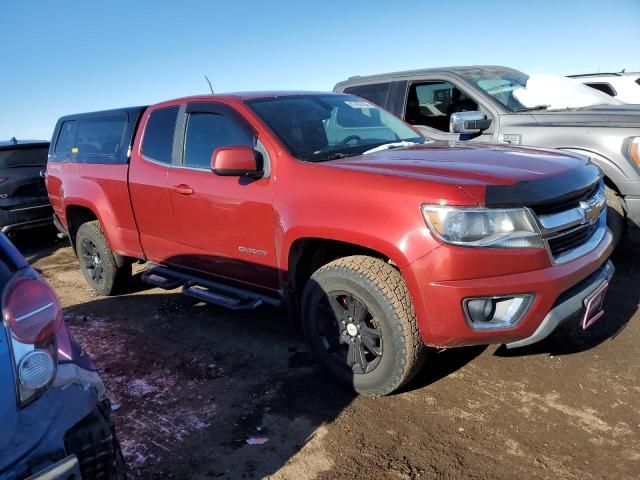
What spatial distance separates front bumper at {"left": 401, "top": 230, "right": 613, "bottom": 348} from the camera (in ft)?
8.10

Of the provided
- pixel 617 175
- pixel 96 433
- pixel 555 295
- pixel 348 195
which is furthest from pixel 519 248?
pixel 617 175

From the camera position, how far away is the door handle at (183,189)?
149 inches

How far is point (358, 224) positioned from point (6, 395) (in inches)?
68.8

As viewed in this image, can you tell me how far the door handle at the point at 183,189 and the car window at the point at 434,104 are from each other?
307 centimetres

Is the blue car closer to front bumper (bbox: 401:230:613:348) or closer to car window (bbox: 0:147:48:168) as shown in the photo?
front bumper (bbox: 401:230:613:348)

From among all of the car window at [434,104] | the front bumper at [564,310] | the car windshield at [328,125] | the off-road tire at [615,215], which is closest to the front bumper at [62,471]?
the front bumper at [564,310]

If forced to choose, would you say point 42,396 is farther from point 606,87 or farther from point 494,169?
point 606,87

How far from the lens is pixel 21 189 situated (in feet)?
24.5

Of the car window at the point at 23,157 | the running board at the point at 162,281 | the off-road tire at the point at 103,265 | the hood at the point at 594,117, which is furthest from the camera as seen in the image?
the car window at the point at 23,157

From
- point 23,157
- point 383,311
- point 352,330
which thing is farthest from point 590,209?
point 23,157

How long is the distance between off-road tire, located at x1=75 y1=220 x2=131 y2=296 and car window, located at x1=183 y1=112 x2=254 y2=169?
1.67m

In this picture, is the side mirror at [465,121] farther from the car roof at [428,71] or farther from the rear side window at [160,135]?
the rear side window at [160,135]

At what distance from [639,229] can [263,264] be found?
3.38 meters

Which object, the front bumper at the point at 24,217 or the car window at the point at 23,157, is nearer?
the front bumper at the point at 24,217
